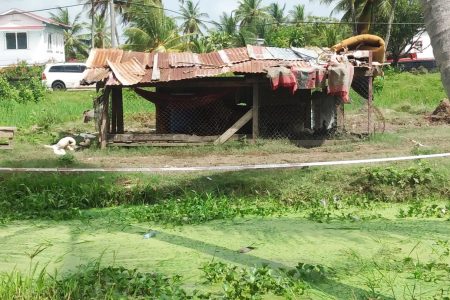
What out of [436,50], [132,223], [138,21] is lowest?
[132,223]

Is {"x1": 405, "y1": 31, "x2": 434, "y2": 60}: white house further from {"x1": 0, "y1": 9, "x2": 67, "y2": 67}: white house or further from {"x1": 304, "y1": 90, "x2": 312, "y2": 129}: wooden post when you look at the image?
{"x1": 304, "y1": 90, "x2": 312, "y2": 129}: wooden post

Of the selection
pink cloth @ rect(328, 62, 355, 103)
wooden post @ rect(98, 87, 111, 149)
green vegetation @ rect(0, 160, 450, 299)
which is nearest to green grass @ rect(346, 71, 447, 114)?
pink cloth @ rect(328, 62, 355, 103)

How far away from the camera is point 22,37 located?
41312 millimetres

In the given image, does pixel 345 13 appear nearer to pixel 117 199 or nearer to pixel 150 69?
pixel 150 69

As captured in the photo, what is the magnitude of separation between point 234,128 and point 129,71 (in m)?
2.47

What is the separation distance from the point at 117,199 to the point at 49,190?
1.00m

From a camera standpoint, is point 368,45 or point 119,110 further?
point 119,110

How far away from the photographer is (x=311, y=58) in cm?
1402

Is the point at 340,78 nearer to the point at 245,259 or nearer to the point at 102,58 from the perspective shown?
the point at 102,58

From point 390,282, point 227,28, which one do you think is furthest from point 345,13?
point 390,282

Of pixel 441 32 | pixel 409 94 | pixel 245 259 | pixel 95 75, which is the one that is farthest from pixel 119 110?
pixel 409 94

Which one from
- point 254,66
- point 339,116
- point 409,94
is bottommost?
point 339,116

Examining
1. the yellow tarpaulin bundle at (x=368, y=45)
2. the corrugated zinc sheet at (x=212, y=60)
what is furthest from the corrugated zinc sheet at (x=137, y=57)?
the yellow tarpaulin bundle at (x=368, y=45)

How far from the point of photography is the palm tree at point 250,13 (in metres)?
49.8
